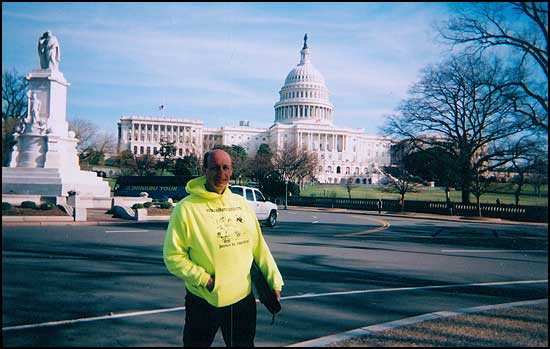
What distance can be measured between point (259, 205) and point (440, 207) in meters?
21.4

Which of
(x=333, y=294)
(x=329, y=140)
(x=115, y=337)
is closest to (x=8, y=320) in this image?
(x=115, y=337)

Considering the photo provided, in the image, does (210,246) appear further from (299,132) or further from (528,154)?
(299,132)

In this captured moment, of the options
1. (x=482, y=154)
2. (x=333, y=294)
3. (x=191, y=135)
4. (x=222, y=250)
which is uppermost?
(x=191, y=135)

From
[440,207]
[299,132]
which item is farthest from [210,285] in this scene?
[299,132]

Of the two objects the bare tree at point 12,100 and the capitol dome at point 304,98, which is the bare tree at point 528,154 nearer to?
the bare tree at point 12,100

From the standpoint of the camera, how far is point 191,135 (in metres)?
109

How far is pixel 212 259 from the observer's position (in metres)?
3.09

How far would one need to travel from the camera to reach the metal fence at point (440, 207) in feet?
95.5

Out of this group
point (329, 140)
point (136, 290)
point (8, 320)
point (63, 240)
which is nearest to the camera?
point (8, 320)

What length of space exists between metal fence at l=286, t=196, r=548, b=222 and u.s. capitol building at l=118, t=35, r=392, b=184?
6133 cm

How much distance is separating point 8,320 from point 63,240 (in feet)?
24.5

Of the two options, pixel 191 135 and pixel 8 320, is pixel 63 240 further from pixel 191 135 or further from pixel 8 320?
pixel 191 135

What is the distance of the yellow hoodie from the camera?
3.01 meters

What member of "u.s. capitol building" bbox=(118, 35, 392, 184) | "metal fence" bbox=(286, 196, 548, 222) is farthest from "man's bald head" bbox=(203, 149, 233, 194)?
"u.s. capitol building" bbox=(118, 35, 392, 184)
